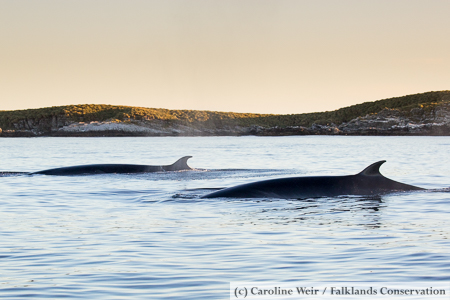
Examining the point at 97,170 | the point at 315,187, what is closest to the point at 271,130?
the point at 97,170

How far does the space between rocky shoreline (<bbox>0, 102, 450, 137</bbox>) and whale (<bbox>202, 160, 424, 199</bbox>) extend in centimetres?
14140

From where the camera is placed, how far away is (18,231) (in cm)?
1090

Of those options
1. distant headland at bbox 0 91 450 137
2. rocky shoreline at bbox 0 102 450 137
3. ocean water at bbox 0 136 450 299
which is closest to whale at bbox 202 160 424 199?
ocean water at bbox 0 136 450 299

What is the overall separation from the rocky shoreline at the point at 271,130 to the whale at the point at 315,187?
141 metres

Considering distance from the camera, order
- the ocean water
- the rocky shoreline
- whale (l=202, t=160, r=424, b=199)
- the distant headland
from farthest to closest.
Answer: the distant headland → the rocky shoreline → whale (l=202, t=160, r=424, b=199) → the ocean water

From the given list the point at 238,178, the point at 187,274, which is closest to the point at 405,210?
the point at 187,274

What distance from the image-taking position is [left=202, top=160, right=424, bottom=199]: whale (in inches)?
565

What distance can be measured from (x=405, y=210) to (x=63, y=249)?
7.52m

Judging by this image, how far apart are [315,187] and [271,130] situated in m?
180

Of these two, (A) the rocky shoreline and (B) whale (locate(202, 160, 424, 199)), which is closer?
(B) whale (locate(202, 160, 424, 199))

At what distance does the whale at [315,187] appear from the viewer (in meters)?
14.3

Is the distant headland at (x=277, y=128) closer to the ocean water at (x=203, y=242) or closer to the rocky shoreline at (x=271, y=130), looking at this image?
the rocky shoreline at (x=271, y=130)

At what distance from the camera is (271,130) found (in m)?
194

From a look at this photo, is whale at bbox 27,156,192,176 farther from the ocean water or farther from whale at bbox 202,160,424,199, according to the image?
whale at bbox 202,160,424,199
